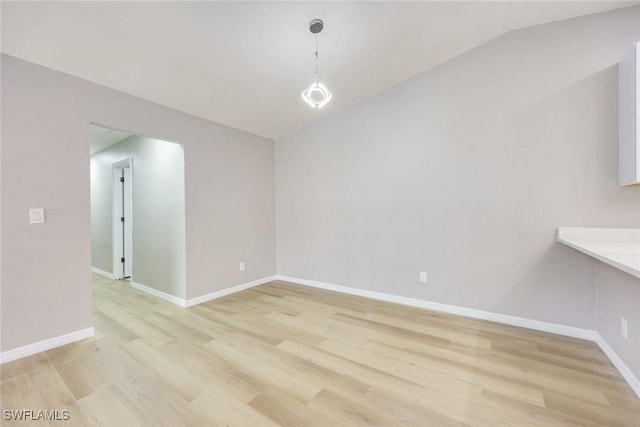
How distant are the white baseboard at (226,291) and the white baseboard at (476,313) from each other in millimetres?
928

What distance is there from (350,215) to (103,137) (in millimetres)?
4166

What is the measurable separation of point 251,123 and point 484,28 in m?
3.00

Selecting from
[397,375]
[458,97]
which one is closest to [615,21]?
Answer: [458,97]

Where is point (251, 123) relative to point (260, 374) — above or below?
above

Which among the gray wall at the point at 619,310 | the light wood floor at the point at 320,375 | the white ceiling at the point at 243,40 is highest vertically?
the white ceiling at the point at 243,40

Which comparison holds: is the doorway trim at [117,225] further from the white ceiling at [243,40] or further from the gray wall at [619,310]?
the gray wall at [619,310]

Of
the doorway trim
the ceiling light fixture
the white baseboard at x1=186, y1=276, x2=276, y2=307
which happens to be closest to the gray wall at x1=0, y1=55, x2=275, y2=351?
the white baseboard at x1=186, y1=276, x2=276, y2=307

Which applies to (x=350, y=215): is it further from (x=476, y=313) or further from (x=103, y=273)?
(x=103, y=273)

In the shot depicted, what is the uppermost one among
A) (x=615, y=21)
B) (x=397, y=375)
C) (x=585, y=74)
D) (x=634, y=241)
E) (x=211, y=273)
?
(x=615, y=21)

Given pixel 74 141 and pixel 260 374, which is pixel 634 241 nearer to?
pixel 260 374

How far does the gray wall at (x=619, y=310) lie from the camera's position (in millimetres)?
1836

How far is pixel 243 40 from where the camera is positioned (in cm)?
238

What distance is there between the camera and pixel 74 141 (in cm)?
245

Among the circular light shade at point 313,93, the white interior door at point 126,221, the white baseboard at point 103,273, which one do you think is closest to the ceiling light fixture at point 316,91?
the circular light shade at point 313,93
